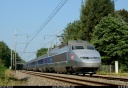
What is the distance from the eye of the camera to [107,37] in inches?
1815

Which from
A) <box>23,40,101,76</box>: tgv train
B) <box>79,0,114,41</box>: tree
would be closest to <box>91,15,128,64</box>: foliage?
<box>79,0,114,41</box>: tree

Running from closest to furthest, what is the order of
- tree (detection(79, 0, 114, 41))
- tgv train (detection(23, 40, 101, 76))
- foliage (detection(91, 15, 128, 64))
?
tgv train (detection(23, 40, 101, 76)) < foliage (detection(91, 15, 128, 64)) < tree (detection(79, 0, 114, 41))

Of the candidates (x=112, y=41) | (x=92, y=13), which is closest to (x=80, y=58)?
(x=112, y=41)

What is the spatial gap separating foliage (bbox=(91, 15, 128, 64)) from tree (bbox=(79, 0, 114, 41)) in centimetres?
1168

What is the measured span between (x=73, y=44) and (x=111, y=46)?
1693 cm

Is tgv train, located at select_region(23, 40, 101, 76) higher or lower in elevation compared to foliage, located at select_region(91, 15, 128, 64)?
lower

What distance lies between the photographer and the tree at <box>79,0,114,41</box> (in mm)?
Answer: 59906

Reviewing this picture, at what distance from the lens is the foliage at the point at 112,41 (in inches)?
1736

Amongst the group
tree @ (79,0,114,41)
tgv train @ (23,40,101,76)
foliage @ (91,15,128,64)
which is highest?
tree @ (79,0,114,41)

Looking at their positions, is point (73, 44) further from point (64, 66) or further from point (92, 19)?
point (92, 19)

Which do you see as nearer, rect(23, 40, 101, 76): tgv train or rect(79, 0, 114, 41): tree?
rect(23, 40, 101, 76): tgv train

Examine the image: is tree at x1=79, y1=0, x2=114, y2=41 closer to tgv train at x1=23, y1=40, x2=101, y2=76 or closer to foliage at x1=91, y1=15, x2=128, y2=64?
foliage at x1=91, y1=15, x2=128, y2=64

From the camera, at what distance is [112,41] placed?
45.6 meters

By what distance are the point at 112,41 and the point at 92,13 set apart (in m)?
16.7
